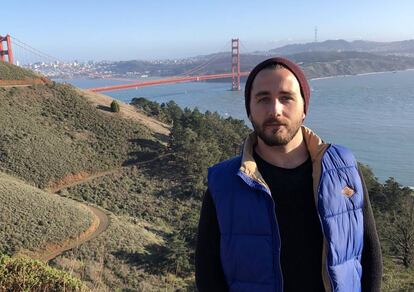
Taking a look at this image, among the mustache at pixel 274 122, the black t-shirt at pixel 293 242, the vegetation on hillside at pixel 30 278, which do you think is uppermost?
the mustache at pixel 274 122

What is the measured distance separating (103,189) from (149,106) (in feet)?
42.3

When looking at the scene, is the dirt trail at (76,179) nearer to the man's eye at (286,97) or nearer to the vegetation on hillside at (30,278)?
the vegetation on hillside at (30,278)

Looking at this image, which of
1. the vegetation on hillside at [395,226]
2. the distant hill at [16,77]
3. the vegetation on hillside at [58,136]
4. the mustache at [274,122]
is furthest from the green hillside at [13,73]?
the mustache at [274,122]

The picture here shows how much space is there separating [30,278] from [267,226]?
8.17ft

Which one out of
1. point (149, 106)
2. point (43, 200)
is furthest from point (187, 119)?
point (43, 200)

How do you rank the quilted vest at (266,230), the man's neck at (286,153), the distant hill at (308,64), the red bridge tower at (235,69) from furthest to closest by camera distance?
1. the distant hill at (308,64)
2. the red bridge tower at (235,69)
3. the man's neck at (286,153)
4. the quilted vest at (266,230)

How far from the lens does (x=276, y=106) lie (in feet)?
4.34

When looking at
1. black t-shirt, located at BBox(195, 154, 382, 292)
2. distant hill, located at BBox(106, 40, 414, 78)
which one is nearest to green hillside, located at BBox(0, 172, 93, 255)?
black t-shirt, located at BBox(195, 154, 382, 292)

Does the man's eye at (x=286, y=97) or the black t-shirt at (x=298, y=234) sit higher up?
the man's eye at (x=286, y=97)

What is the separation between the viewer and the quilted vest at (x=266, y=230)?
1271 millimetres

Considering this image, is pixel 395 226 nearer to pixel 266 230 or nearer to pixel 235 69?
pixel 266 230

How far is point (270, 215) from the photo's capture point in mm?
1281

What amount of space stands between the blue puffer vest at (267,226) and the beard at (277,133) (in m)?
0.09

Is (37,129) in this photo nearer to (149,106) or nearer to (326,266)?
(149,106)
